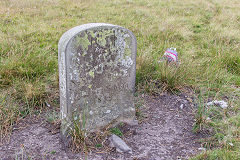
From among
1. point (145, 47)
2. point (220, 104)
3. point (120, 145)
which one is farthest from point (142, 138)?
point (145, 47)

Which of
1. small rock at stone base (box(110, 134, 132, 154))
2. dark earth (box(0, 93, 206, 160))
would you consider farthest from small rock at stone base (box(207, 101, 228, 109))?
small rock at stone base (box(110, 134, 132, 154))

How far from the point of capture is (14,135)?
2.71 meters

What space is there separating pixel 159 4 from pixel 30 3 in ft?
16.2

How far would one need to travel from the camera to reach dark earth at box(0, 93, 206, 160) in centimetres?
245

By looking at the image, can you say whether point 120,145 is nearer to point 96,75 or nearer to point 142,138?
point 142,138

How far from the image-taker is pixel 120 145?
8.28ft

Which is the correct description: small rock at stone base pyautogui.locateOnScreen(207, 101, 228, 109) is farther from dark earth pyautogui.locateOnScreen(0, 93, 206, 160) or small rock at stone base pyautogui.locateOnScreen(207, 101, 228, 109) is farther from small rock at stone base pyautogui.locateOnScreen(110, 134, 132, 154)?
small rock at stone base pyautogui.locateOnScreen(110, 134, 132, 154)

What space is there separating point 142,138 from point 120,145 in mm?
345

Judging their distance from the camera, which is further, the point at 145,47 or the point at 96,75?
the point at 145,47

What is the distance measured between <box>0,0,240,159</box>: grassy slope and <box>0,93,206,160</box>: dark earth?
0.24m

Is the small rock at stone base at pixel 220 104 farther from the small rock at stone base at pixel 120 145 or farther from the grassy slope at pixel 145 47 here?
the small rock at stone base at pixel 120 145

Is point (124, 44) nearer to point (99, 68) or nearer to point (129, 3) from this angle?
point (99, 68)

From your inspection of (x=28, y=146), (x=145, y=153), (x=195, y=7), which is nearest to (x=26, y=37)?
(x=28, y=146)

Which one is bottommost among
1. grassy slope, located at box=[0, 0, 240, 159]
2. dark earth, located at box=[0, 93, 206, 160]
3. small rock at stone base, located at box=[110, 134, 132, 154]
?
dark earth, located at box=[0, 93, 206, 160]
